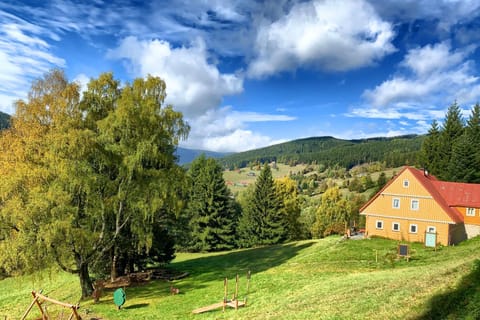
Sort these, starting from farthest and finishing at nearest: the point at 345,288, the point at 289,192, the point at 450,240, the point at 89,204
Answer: the point at 289,192 < the point at 450,240 < the point at 89,204 < the point at 345,288

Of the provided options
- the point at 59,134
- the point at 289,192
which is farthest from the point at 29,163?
the point at 289,192

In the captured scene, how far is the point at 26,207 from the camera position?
19.9m

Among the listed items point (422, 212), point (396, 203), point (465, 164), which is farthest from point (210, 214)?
point (465, 164)

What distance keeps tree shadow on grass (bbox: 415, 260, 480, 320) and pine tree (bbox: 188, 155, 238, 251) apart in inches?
1695

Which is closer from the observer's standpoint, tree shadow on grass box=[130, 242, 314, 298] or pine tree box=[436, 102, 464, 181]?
tree shadow on grass box=[130, 242, 314, 298]

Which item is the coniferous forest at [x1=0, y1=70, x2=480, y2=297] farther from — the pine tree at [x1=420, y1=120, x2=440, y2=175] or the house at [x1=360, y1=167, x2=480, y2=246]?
the pine tree at [x1=420, y1=120, x2=440, y2=175]

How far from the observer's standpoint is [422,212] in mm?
35500

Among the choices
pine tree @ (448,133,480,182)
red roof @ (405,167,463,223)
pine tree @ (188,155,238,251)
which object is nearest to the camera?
red roof @ (405,167,463,223)

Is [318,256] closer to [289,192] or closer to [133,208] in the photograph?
[133,208]

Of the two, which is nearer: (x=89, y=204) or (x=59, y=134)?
(x=59, y=134)

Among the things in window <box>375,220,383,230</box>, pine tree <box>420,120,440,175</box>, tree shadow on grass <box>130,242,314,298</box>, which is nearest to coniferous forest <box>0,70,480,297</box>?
tree shadow on grass <box>130,242,314,298</box>

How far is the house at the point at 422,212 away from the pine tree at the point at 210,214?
23320mm

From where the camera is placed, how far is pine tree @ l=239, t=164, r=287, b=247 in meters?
59.3

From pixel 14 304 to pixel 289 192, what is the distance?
172 feet
